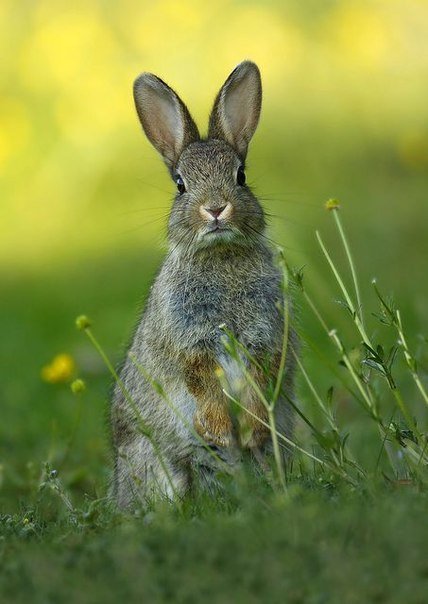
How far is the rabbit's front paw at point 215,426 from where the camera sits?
217 inches

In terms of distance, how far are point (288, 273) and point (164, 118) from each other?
71.3 inches

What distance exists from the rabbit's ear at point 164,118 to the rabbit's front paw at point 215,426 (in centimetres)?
148

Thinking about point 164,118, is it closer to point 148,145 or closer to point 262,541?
point 262,541

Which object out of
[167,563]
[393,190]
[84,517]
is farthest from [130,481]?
[393,190]

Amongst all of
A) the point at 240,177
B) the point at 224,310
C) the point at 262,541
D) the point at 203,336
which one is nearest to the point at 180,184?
the point at 240,177

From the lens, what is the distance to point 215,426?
5.53 meters

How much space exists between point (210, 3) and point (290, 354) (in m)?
12.4

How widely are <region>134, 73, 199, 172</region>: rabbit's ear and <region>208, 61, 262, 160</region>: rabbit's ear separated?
14 cm

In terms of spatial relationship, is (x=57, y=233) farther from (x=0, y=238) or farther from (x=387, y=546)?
(x=387, y=546)

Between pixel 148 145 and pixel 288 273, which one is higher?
pixel 148 145

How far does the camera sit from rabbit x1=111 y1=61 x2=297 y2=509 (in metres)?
5.59

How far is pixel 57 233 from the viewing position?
14.2 m

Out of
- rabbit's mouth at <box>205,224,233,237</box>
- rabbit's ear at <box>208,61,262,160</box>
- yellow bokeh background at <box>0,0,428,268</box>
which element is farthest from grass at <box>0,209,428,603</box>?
yellow bokeh background at <box>0,0,428,268</box>

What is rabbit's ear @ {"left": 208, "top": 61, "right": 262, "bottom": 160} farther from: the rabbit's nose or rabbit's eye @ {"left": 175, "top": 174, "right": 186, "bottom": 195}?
the rabbit's nose
